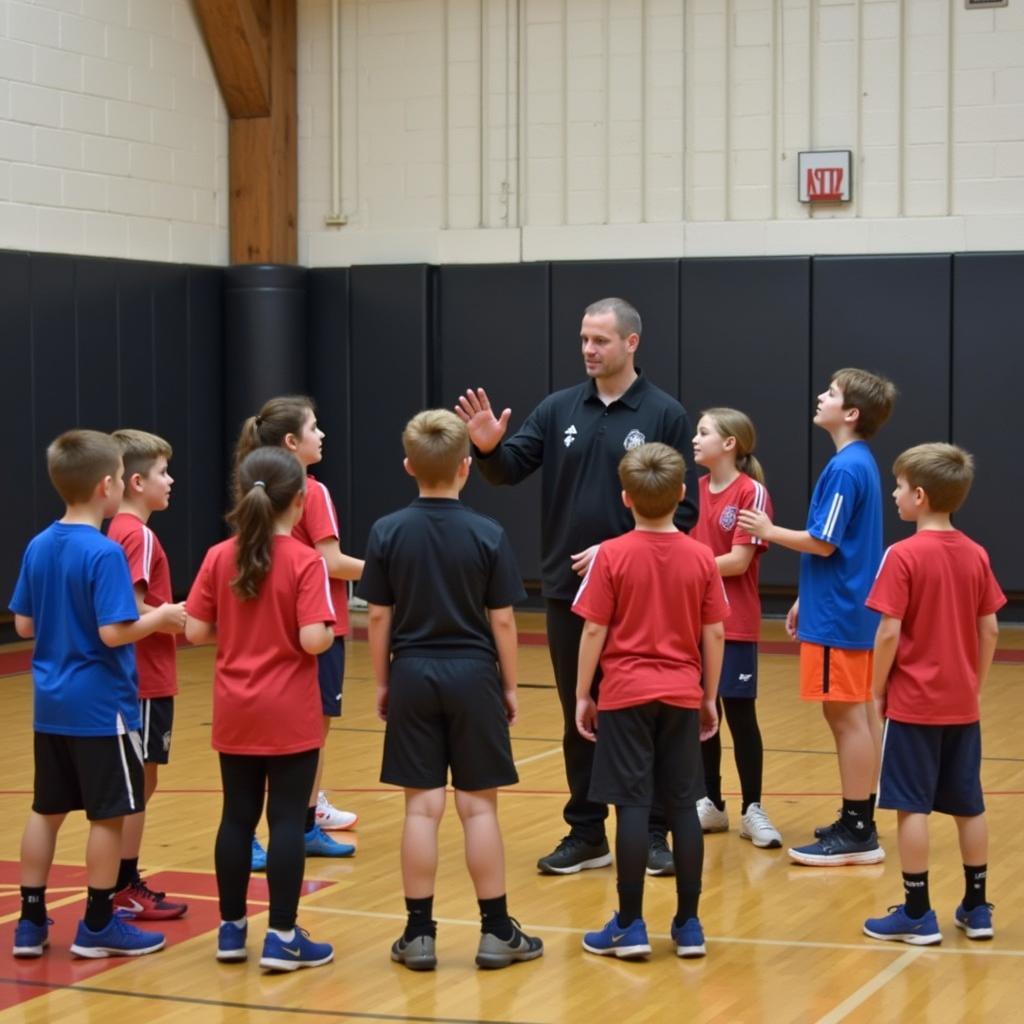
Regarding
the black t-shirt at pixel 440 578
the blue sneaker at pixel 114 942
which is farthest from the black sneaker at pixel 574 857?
the blue sneaker at pixel 114 942

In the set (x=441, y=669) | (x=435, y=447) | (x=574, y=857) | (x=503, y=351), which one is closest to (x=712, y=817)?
(x=574, y=857)

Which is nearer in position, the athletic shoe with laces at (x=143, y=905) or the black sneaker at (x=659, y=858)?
the athletic shoe with laces at (x=143, y=905)

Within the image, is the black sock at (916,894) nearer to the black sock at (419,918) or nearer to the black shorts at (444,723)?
the black shorts at (444,723)

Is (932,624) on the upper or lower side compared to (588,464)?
lower

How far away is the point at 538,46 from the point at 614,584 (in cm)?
869

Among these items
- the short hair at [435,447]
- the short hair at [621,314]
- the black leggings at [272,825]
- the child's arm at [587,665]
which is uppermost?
the short hair at [621,314]

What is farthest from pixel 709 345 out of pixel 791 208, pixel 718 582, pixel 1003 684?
pixel 718 582

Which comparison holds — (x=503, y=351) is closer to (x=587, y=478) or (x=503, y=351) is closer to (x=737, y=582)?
(x=737, y=582)

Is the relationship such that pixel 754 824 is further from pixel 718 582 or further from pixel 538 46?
pixel 538 46

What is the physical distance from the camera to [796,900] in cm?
490

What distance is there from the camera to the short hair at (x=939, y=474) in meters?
4.42

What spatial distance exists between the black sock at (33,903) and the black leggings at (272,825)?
0.50 meters

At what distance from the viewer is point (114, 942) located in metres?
4.31

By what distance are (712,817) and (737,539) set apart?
0.97m
